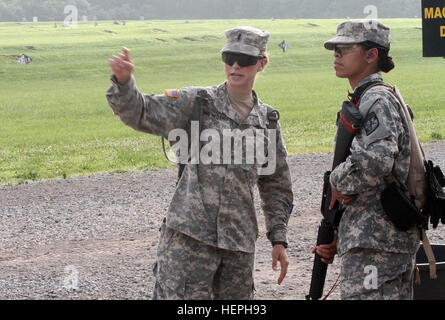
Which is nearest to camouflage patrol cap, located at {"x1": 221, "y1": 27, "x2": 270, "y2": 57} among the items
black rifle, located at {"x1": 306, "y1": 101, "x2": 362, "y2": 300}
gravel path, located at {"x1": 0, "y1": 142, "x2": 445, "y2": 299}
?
black rifle, located at {"x1": 306, "y1": 101, "x2": 362, "y2": 300}

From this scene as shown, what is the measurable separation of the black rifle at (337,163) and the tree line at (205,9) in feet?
347

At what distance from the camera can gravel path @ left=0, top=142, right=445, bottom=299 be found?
6.74m

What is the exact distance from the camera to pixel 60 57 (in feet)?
167

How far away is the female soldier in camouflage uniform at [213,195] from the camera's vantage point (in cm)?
386

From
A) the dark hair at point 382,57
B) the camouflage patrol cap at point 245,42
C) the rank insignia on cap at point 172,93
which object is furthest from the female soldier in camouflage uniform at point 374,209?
the rank insignia on cap at point 172,93

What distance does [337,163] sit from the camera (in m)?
4.11

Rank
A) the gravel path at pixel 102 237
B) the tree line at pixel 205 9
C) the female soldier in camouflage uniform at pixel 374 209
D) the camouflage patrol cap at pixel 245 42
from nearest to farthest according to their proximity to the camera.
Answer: the female soldier in camouflage uniform at pixel 374 209
the camouflage patrol cap at pixel 245 42
the gravel path at pixel 102 237
the tree line at pixel 205 9

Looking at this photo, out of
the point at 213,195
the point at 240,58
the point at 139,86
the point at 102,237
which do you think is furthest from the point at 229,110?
the point at 139,86

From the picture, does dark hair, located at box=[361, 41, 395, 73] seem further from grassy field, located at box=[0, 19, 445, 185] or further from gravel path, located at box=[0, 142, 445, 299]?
grassy field, located at box=[0, 19, 445, 185]

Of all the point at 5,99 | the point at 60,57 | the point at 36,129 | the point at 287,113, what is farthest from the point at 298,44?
the point at 36,129

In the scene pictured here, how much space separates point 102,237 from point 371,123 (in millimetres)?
5194

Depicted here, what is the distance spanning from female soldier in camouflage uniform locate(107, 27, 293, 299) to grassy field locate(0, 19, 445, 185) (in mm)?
9105

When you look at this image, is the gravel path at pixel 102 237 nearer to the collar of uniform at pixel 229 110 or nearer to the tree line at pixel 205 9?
the collar of uniform at pixel 229 110

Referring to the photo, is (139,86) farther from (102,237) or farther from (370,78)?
(370,78)
